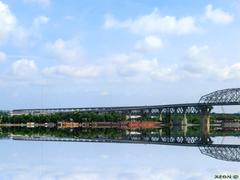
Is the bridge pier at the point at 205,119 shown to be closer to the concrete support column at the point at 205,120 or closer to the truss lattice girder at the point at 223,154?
the concrete support column at the point at 205,120

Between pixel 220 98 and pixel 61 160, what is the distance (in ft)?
445

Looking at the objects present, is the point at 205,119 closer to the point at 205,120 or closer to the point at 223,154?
the point at 205,120

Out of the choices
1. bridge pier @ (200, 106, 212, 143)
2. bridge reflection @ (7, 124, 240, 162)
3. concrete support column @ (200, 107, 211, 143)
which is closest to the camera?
bridge reflection @ (7, 124, 240, 162)

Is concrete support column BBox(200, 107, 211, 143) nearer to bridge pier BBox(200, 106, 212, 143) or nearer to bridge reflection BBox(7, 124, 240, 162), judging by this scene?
bridge pier BBox(200, 106, 212, 143)

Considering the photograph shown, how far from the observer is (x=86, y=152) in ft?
228

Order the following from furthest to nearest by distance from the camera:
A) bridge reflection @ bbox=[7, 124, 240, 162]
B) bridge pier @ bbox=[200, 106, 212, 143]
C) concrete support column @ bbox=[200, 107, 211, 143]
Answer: bridge pier @ bbox=[200, 106, 212, 143] < concrete support column @ bbox=[200, 107, 211, 143] < bridge reflection @ bbox=[7, 124, 240, 162]

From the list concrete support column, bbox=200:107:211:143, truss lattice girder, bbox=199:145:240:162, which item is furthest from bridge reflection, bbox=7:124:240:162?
concrete support column, bbox=200:107:211:143

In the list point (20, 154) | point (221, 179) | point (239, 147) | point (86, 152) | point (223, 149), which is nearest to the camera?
point (221, 179)

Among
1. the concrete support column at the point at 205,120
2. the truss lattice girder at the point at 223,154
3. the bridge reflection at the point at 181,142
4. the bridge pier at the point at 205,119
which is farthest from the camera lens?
the bridge pier at the point at 205,119

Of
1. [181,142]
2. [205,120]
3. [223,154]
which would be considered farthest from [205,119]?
[223,154]

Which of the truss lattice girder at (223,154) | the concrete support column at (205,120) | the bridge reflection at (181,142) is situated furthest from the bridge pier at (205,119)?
the truss lattice girder at (223,154)

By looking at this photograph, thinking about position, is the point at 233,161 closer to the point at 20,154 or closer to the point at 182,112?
the point at 20,154

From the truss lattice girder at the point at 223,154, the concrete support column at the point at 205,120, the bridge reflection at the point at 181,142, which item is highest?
the concrete support column at the point at 205,120

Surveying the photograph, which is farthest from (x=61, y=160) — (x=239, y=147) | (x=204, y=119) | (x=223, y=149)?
(x=204, y=119)
